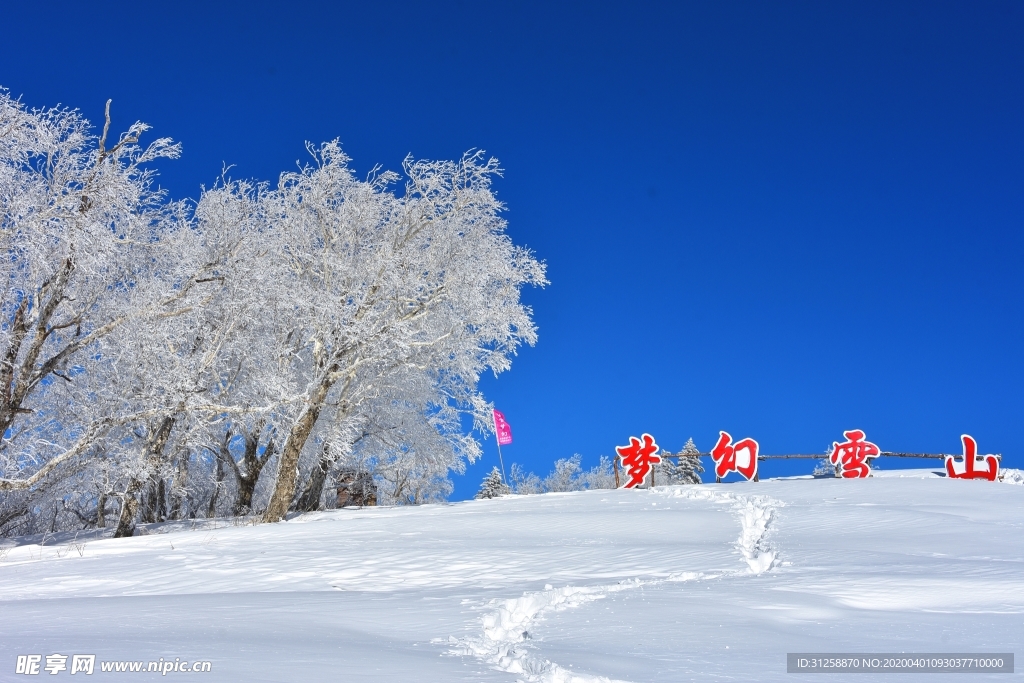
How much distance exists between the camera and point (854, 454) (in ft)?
80.1

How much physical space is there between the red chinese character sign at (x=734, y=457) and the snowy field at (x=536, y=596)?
10.8 metres

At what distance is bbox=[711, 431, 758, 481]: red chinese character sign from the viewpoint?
76.6 feet

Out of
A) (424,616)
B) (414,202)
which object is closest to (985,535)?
(424,616)

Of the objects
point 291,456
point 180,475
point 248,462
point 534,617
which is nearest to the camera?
point 534,617

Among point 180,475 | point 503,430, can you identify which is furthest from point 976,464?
point 180,475

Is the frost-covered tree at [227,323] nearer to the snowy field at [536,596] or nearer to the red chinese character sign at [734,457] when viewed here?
the snowy field at [536,596]

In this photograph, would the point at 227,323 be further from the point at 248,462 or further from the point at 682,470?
the point at 682,470

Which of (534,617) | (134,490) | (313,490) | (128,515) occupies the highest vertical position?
(313,490)

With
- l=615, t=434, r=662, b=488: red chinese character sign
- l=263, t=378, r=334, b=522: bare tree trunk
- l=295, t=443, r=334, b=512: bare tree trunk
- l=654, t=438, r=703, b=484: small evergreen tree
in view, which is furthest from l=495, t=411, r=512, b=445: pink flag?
l=654, t=438, r=703, b=484: small evergreen tree

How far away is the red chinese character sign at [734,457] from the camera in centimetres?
2336

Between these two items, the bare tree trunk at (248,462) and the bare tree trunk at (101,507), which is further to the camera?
the bare tree trunk at (248,462)

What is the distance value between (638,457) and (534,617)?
1795cm

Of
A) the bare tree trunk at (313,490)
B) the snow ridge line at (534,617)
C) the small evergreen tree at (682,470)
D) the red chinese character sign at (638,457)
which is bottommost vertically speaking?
A: the snow ridge line at (534,617)

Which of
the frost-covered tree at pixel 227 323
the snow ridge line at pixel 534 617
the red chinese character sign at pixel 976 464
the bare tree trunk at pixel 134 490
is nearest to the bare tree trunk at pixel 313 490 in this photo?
the frost-covered tree at pixel 227 323
